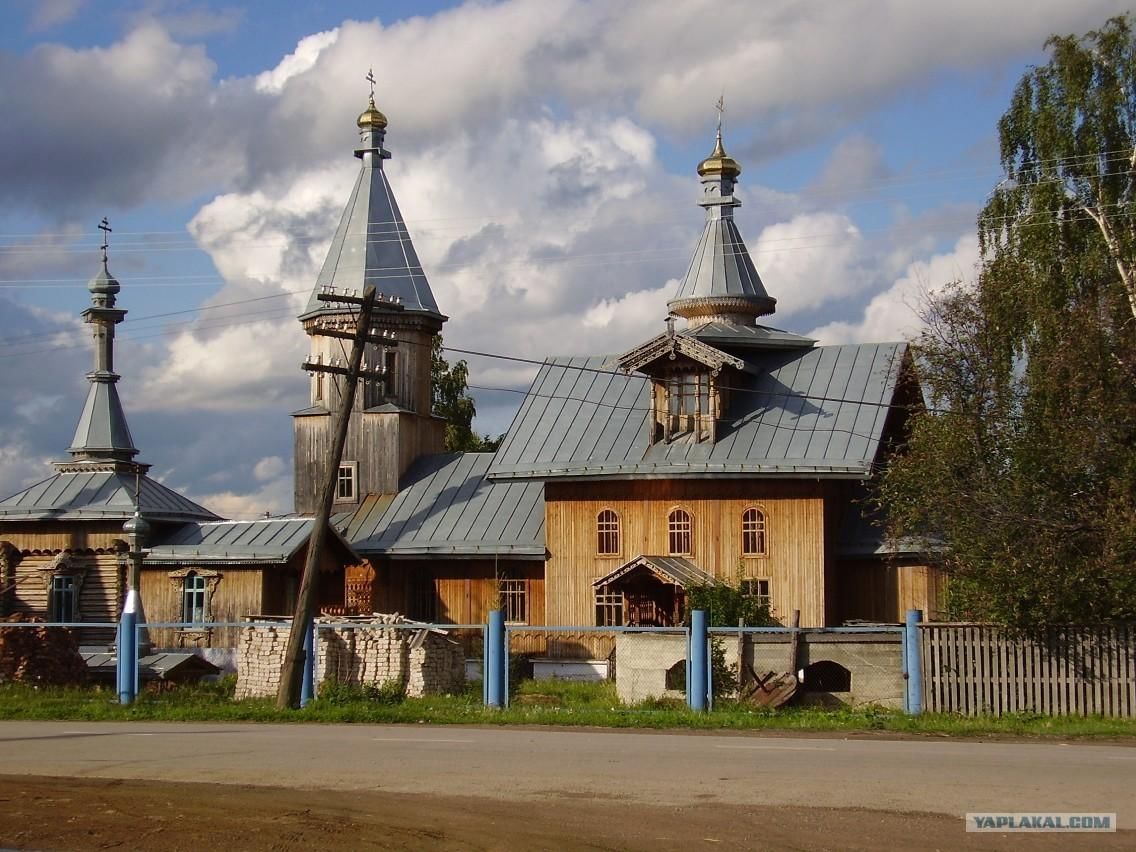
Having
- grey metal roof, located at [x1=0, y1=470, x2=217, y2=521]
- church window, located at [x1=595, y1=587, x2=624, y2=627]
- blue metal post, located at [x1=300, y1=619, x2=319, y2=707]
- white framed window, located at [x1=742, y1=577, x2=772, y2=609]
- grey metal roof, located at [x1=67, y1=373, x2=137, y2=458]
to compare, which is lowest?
blue metal post, located at [x1=300, y1=619, x2=319, y2=707]

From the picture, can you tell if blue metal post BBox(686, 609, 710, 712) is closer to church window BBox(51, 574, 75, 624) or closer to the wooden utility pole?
the wooden utility pole

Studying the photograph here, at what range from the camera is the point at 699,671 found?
69.3ft

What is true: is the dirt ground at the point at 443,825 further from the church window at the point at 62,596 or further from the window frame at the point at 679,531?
the church window at the point at 62,596

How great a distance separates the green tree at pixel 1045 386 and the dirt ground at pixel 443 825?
10.9 metres

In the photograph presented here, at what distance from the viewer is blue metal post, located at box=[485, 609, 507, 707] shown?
21.8 metres

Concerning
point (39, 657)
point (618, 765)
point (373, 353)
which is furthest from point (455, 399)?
point (618, 765)

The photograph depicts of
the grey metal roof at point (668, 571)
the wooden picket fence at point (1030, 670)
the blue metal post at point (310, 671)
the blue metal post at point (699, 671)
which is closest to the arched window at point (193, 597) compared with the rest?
the grey metal roof at point (668, 571)

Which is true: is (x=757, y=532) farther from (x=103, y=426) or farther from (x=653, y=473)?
(x=103, y=426)

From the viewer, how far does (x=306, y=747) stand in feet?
52.3

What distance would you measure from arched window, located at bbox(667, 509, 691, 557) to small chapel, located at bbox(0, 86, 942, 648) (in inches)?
1.7

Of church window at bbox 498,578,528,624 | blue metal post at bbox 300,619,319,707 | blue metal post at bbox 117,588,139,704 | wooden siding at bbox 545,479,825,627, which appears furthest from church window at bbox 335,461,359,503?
blue metal post at bbox 300,619,319,707

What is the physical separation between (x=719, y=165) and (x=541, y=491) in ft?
34.1

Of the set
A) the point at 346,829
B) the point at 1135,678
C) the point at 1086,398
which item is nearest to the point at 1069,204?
the point at 1086,398

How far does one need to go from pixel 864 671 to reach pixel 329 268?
23201mm
